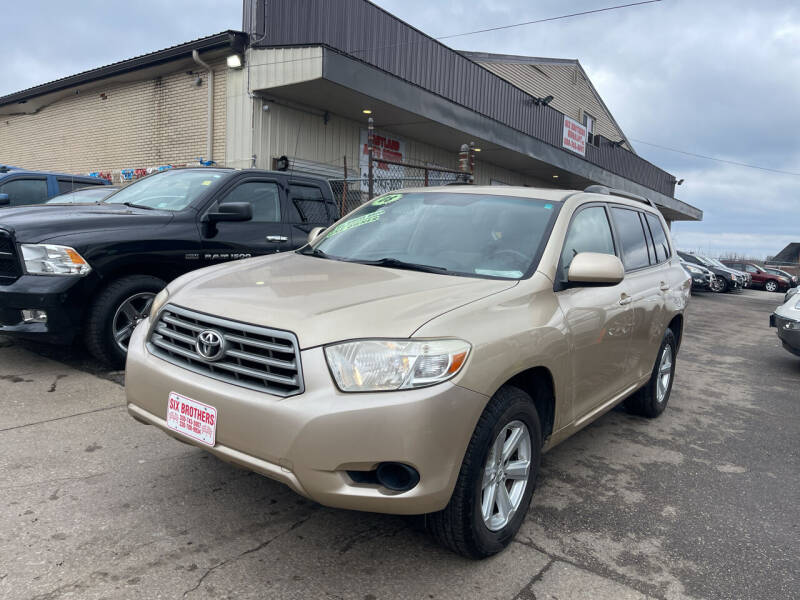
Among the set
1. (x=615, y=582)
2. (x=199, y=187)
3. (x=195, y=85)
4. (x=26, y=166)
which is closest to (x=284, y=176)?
(x=199, y=187)

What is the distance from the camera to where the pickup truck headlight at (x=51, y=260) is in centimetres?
418

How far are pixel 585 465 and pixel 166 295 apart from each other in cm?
270

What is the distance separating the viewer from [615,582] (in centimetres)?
244

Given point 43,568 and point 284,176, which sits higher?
point 284,176

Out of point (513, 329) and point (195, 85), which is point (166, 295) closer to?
point (513, 329)

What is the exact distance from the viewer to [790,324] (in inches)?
273

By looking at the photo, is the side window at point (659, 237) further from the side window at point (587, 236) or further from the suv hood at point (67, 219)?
the suv hood at point (67, 219)

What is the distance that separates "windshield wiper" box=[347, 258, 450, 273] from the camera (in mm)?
3002

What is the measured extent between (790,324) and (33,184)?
1036cm

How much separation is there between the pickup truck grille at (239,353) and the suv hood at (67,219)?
2265 mm

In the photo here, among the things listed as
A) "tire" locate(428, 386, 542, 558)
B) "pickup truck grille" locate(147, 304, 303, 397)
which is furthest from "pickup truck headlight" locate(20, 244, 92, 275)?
"tire" locate(428, 386, 542, 558)

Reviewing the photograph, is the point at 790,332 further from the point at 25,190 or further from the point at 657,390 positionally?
the point at 25,190

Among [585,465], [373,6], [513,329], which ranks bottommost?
[585,465]

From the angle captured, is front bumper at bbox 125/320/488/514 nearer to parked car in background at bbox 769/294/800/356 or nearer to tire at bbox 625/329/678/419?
tire at bbox 625/329/678/419
